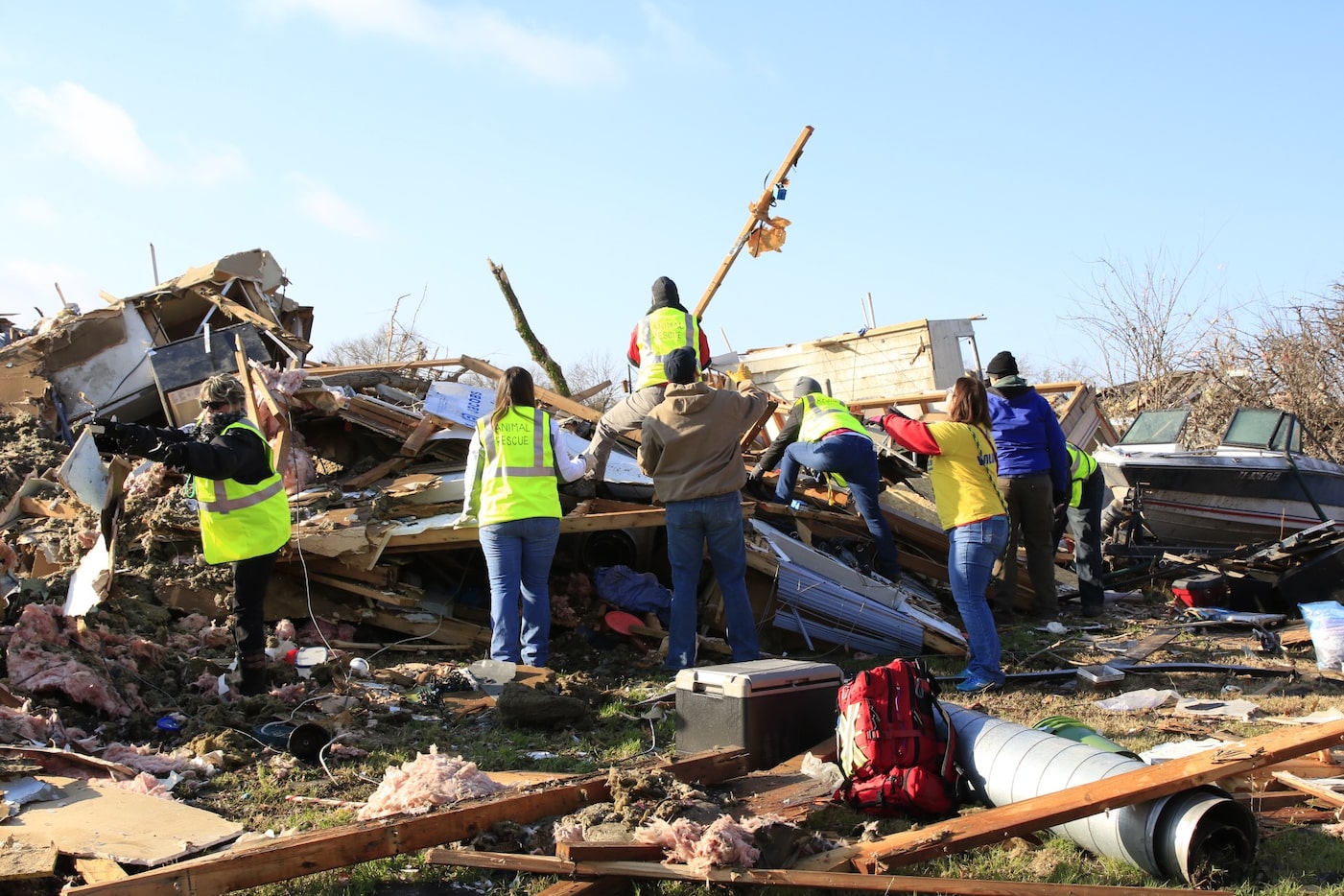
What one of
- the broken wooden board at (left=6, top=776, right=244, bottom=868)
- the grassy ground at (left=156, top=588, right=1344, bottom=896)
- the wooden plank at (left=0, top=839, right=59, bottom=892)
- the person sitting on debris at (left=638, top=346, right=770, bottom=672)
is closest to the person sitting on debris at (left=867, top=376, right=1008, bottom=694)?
the grassy ground at (left=156, top=588, right=1344, bottom=896)

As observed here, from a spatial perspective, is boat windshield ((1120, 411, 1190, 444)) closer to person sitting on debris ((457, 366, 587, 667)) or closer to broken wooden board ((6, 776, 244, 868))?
person sitting on debris ((457, 366, 587, 667))

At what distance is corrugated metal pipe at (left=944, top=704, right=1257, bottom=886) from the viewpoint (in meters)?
3.44

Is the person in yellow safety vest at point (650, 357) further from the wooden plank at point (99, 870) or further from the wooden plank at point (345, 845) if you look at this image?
the wooden plank at point (99, 870)

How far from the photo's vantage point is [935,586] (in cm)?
940

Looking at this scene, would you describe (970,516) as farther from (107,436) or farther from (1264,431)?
(1264,431)

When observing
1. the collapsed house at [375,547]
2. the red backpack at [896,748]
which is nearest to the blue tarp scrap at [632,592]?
the collapsed house at [375,547]

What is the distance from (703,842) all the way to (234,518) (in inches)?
137

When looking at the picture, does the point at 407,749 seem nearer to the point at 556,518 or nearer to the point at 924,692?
the point at 556,518

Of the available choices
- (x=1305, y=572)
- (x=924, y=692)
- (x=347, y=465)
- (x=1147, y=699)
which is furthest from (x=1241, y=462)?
(x=347, y=465)

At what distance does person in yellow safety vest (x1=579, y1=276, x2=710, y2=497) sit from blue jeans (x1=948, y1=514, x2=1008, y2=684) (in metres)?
2.22

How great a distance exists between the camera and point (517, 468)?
21.9 ft

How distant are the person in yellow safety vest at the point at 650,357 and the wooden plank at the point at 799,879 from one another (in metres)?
3.90

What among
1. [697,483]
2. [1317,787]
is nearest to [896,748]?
[1317,787]

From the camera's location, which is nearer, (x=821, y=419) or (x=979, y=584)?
(x=979, y=584)
